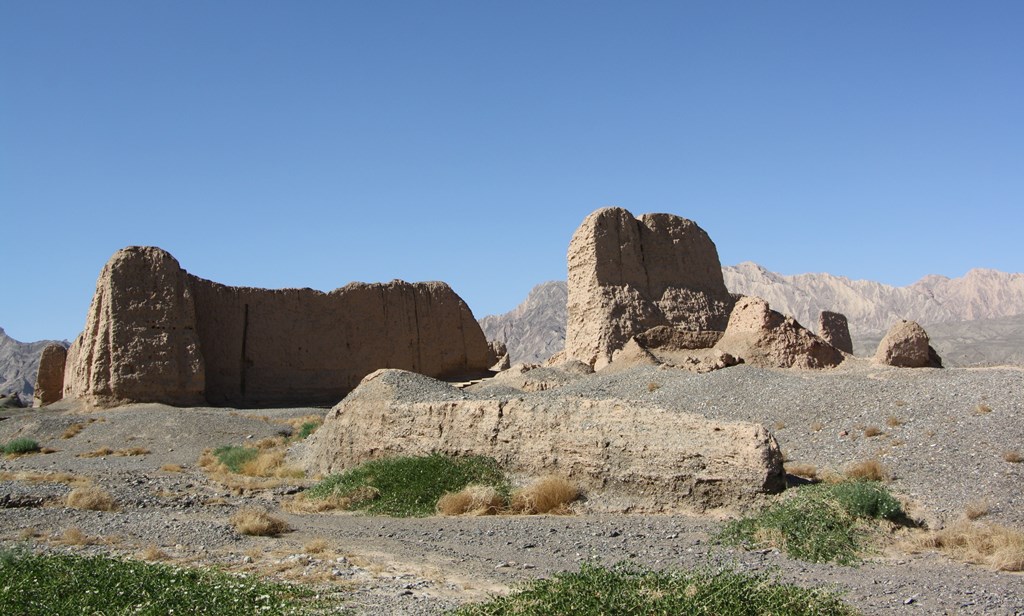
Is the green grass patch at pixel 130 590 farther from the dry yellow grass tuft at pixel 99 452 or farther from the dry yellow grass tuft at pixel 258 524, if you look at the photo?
the dry yellow grass tuft at pixel 99 452

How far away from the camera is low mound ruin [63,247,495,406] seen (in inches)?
1173

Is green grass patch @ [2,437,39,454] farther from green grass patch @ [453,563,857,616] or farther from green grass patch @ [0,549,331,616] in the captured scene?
green grass patch @ [453,563,857,616]

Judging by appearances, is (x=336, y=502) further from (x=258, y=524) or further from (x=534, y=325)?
(x=534, y=325)

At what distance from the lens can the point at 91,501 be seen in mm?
13258

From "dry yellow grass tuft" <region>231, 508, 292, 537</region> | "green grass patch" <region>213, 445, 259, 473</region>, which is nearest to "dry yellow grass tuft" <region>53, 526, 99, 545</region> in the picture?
"dry yellow grass tuft" <region>231, 508, 292, 537</region>

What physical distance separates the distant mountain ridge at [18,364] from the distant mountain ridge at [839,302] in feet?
199

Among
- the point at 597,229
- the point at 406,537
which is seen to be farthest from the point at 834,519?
the point at 597,229

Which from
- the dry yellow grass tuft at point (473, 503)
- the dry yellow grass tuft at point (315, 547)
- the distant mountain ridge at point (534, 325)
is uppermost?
the distant mountain ridge at point (534, 325)

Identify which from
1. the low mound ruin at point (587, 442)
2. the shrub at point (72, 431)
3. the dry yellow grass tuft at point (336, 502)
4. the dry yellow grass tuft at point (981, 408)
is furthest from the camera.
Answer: the shrub at point (72, 431)

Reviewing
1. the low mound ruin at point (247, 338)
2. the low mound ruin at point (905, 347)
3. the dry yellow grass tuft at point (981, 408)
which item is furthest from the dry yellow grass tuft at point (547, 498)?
the low mound ruin at point (247, 338)

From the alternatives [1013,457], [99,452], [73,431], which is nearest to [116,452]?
[99,452]

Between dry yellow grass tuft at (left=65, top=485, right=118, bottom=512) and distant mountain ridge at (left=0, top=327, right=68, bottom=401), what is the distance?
97766 mm

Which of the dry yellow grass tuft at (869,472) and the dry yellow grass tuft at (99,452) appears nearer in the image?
the dry yellow grass tuft at (869,472)

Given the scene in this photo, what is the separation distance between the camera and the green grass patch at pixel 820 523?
29.1 ft
